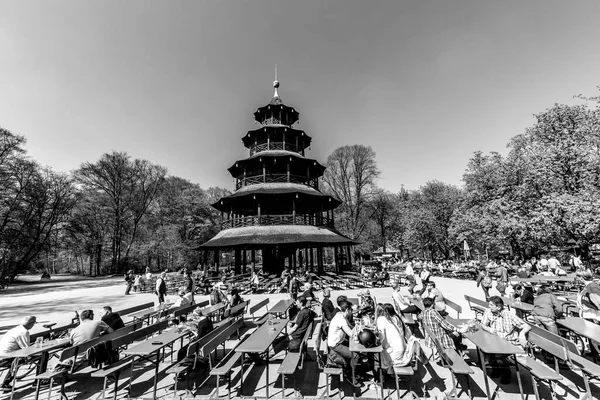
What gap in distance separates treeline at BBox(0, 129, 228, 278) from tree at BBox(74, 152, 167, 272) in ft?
0.39

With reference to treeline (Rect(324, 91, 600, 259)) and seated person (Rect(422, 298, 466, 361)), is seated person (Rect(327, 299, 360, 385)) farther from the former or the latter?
treeline (Rect(324, 91, 600, 259))

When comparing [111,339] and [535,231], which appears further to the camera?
[535,231]

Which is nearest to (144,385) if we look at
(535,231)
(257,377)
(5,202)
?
(257,377)

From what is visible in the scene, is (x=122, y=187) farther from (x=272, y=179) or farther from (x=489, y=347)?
(x=489, y=347)

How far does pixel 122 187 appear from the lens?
39.6 metres

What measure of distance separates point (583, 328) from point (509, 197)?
26.1m

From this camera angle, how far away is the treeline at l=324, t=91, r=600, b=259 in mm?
18234

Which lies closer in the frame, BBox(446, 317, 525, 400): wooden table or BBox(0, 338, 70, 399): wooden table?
BBox(446, 317, 525, 400): wooden table

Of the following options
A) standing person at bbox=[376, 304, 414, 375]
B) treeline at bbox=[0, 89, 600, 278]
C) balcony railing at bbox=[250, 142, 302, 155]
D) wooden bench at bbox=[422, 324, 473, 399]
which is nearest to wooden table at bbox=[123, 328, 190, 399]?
standing person at bbox=[376, 304, 414, 375]

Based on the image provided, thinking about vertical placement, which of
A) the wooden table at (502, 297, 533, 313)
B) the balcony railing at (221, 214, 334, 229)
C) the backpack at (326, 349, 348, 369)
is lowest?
the backpack at (326, 349, 348, 369)

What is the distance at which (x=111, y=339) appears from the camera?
220 inches

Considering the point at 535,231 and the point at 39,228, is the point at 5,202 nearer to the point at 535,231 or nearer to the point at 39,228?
the point at 39,228

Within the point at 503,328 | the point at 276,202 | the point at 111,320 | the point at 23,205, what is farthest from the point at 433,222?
the point at 23,205

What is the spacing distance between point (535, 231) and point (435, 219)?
61.4ft
